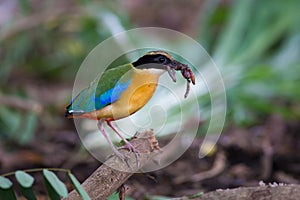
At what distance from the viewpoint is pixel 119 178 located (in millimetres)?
1361

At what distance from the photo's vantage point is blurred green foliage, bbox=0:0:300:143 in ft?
→ 9.95

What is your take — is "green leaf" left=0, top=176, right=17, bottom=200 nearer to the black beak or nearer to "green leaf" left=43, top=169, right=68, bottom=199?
"green leaf" left=43, top=169, right=68, bottom=199

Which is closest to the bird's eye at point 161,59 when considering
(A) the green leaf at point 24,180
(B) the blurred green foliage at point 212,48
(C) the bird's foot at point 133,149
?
(C) the bird's foot at point 133,149

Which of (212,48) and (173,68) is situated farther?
(212,48)

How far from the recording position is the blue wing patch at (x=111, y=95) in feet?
3.87

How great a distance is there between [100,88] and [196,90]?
1.75 metres

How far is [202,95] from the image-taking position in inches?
114

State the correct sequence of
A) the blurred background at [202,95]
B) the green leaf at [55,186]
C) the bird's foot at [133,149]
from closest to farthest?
the green leaf at [55,186] → the bird's foot at [133,149] → the blurred background at [202,95]

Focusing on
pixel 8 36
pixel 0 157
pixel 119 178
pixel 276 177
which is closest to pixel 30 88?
pixel 8 36

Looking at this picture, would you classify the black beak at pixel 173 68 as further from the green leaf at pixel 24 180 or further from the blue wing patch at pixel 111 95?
the green leaf at pixel 24 180

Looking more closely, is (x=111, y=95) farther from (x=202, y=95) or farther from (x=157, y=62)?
(x=202, y=95)

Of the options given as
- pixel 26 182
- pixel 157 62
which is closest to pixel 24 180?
pixel 26 182

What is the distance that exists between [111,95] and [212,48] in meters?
2.91

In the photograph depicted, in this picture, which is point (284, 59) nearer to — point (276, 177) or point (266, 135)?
point (266, 135)
